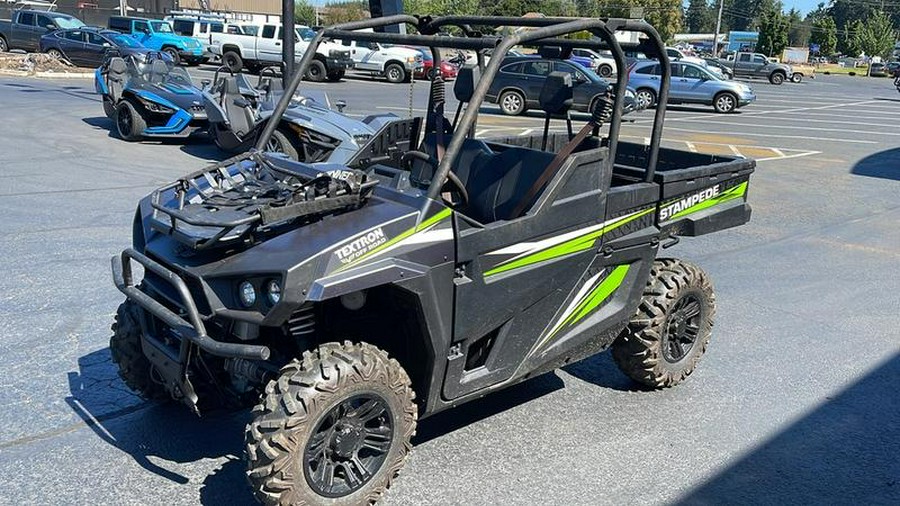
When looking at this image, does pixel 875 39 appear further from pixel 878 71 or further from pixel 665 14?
pixel 665 14

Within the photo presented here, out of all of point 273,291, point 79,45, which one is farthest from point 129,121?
point 79,45

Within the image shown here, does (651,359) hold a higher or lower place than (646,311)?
lower

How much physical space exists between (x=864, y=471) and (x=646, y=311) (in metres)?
1.35

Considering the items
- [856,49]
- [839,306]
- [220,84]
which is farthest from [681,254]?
[856,49]

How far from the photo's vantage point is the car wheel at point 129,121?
12.3 metres

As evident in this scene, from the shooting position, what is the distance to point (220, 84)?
38.0ft

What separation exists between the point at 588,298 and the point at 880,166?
12531 millimetres

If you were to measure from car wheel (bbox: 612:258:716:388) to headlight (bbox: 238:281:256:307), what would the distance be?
231 centimetres

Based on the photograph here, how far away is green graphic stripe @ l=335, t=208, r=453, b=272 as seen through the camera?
3.16 metres

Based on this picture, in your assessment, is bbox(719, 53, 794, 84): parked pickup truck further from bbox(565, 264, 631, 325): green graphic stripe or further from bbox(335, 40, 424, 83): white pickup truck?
bbox(565, 264, 631, 325): green graphic stripe

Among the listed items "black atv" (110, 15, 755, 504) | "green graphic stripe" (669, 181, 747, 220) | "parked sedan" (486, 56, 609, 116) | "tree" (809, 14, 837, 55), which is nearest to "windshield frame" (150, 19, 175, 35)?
"parked sedan" (486, 56, 609, 116)

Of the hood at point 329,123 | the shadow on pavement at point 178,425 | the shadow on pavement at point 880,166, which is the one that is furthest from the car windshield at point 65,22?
the shadow on pavement at point 178,425

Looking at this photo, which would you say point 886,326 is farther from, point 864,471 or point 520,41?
point 520,41

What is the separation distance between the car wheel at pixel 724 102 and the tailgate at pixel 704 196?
20161 mm
